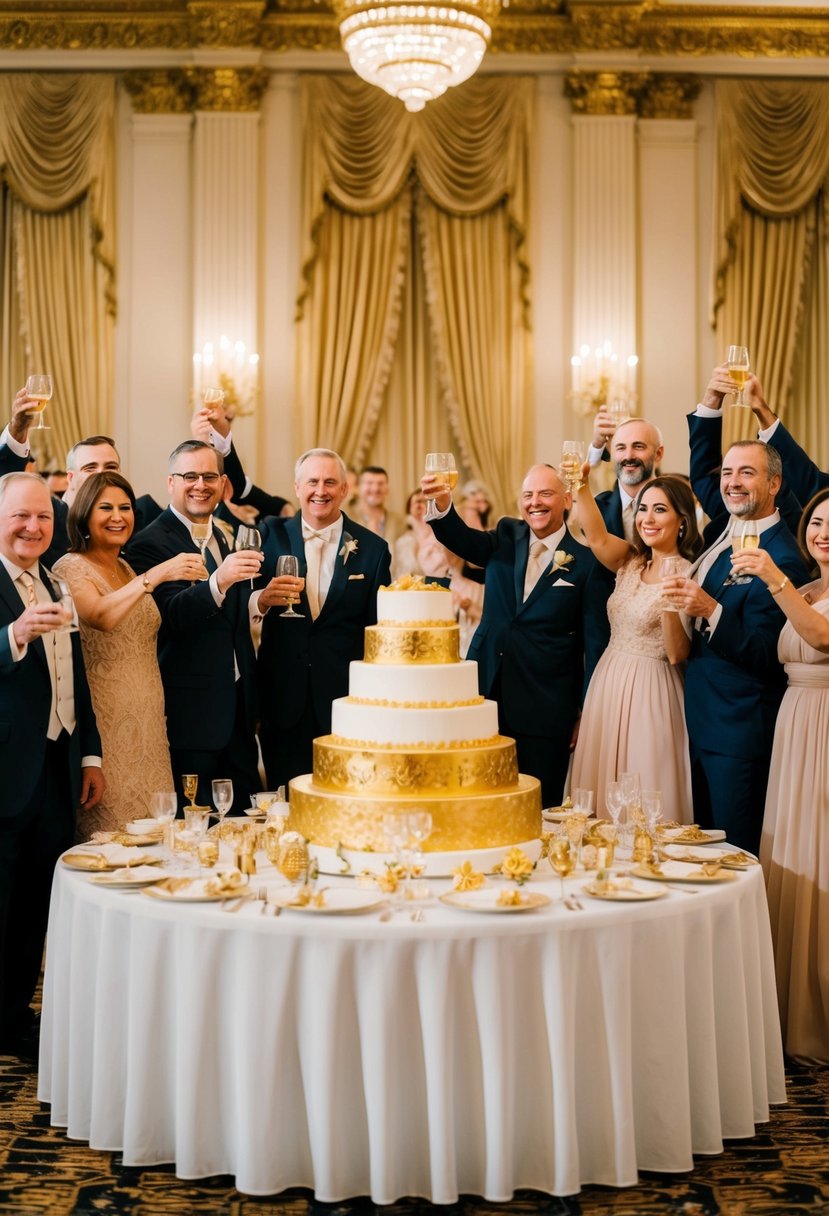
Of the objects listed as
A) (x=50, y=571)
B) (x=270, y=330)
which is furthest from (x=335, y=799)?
(x=270, y=330)

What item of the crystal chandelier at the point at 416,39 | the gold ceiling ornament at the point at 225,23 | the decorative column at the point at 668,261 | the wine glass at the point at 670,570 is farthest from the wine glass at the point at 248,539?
the gold ceiling ornament at the point at 225,23

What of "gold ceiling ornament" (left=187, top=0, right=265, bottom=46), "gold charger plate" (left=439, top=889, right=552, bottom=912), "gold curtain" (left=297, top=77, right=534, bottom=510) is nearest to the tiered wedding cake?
"gold charger plate" (left=439, top=889, right=552, bottom=912)

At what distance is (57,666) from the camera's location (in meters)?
4.08

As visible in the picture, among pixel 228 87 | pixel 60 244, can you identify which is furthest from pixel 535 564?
pixel 60 244

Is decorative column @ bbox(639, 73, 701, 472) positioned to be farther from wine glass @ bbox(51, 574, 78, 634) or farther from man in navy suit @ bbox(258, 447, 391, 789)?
wine glass @ bbox(51, 574, 78, 634)

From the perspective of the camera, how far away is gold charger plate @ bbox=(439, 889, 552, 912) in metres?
3.07

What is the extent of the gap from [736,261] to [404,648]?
287 inches

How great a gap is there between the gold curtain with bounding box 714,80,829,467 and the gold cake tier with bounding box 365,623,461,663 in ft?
22.1

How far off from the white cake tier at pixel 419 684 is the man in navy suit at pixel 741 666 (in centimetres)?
103

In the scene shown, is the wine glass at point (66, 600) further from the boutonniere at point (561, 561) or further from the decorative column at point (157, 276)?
the decorative column at point (157, 276)

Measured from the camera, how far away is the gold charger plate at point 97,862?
3492 millimetres

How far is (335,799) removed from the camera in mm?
3545

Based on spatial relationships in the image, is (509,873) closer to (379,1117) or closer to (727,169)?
(379,1117)

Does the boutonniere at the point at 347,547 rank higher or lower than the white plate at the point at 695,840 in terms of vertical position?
higher
